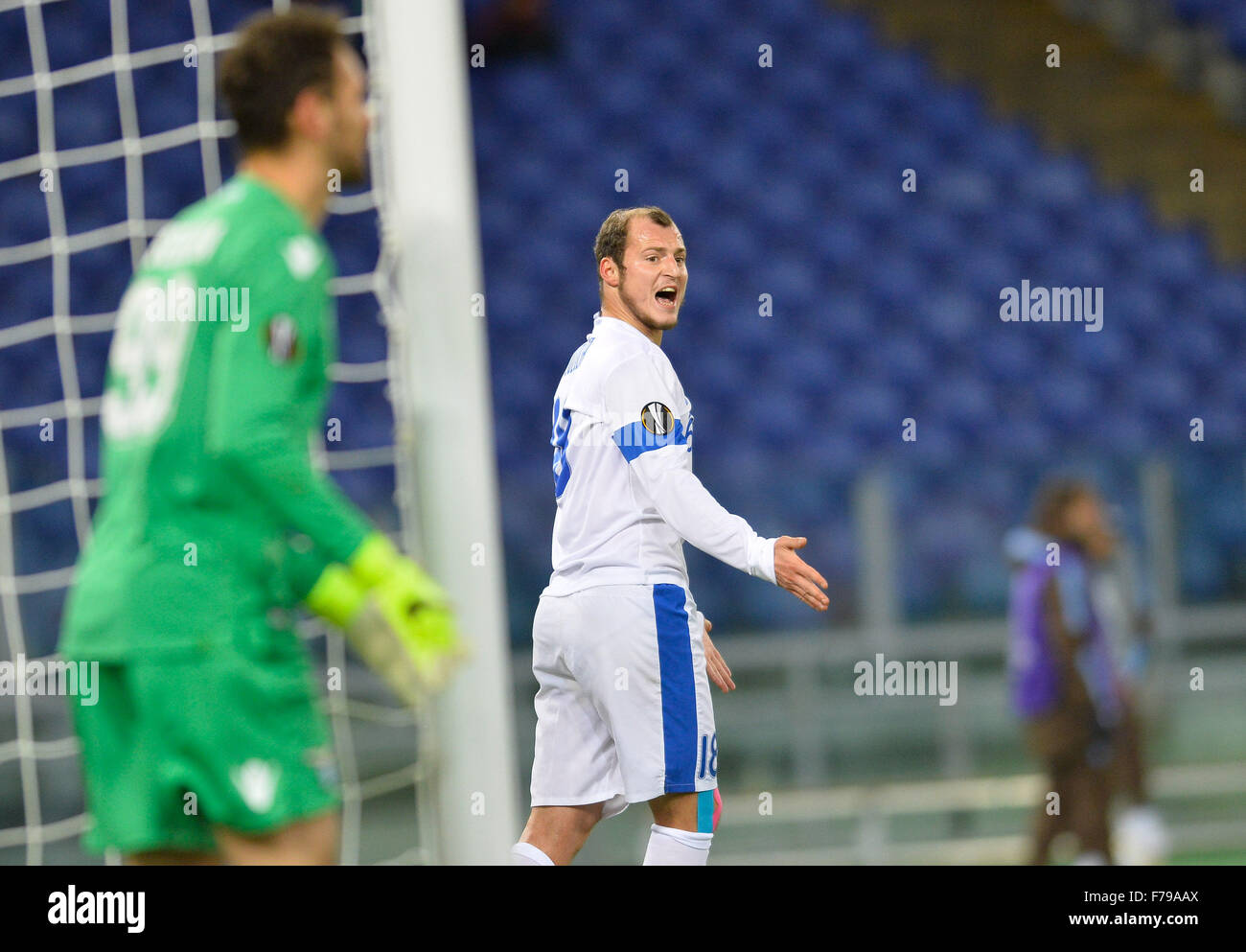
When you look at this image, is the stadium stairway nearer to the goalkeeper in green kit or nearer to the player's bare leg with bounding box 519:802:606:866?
the player's bare leg with bounding box 519:802:606:866

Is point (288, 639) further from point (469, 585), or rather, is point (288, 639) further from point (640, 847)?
point (640, 847)

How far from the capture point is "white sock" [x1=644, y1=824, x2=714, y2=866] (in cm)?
207

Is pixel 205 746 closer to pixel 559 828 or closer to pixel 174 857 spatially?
pixel 174 857

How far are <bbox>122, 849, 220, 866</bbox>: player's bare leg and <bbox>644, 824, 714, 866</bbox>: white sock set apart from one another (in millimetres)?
688

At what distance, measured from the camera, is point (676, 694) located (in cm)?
207

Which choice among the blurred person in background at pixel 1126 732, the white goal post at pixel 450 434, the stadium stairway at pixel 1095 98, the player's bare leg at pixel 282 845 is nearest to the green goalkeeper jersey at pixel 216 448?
the player's bare leg at pixel 282 845

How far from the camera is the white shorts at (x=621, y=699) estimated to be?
81.1 inches

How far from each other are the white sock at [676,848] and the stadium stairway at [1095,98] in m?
5.37

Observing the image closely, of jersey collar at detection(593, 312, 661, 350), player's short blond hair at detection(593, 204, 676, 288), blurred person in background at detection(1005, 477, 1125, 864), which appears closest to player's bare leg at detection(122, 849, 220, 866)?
jersey collar at detection(593, 312, 661, 350)

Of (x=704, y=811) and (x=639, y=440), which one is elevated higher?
(x=639, y=440)

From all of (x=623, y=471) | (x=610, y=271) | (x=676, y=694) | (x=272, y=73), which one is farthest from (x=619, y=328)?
(x=272, y=73)

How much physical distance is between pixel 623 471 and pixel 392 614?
643mm

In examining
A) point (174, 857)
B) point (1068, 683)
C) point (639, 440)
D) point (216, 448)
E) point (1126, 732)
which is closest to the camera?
point (216, 448)
